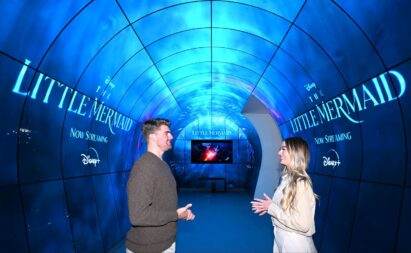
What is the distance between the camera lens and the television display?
26406mm

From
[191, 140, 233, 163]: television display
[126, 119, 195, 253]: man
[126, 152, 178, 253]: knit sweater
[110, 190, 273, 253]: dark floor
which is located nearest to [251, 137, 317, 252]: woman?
[126, 119, 195, 253]: man

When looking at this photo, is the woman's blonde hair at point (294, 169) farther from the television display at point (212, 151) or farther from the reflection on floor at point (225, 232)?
the television display at point (212, 151)

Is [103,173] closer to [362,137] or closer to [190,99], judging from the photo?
[362,137]

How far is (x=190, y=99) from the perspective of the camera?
17.9m

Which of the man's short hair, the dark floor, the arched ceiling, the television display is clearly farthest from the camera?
the television display

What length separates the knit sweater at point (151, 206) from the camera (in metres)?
3.21

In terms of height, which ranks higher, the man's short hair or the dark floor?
the man's short hair

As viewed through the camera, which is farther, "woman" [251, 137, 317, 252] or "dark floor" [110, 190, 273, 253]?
"dark floor" [110, 190, 273, 253]

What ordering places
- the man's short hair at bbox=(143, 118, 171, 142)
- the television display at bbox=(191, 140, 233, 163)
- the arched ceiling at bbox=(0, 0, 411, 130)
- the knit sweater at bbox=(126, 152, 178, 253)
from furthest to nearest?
1. the television display at bbox=(191, 140, 233, 163)
2. the arched ceiling at bbox=(0, 0, 411, 130)
3. the man's short hair at bbox=(143, 118, 171, 142)
4. the knit sweater at bbox=(126, 152, 178, 253)

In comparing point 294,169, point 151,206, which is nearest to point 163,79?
point 294,169

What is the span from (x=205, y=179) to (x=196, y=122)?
4.76 metres

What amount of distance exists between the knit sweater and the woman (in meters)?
1.13

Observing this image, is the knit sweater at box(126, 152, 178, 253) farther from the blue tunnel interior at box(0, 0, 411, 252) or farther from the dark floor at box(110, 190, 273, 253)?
the dark floor at box(110, 190, 273, 253)

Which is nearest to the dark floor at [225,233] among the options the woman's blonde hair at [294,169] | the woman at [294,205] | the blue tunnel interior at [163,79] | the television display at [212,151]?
the blue tunnel interior at [163,79]
